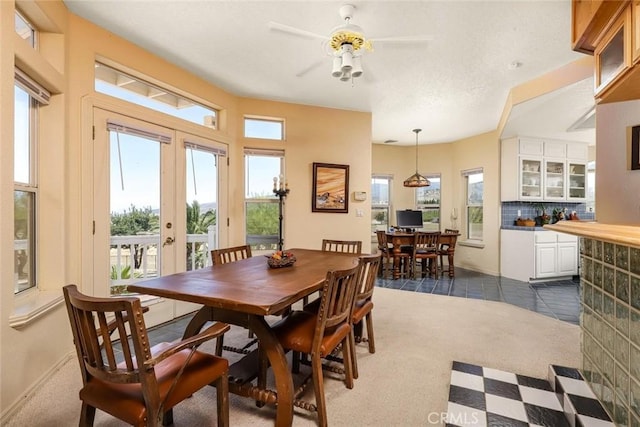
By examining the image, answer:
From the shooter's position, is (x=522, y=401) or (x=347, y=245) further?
(x=347, y=245)

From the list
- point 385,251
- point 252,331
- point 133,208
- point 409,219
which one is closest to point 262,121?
point 133,208

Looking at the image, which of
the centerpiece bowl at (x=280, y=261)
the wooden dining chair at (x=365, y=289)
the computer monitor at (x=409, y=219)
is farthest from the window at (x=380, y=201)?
the centerpiece bowl at (x=280, y=261)

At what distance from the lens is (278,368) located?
1.57 m

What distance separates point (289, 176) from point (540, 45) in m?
3.15

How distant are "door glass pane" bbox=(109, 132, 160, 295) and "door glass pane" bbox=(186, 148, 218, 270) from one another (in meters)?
0.40

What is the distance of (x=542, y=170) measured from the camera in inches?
211

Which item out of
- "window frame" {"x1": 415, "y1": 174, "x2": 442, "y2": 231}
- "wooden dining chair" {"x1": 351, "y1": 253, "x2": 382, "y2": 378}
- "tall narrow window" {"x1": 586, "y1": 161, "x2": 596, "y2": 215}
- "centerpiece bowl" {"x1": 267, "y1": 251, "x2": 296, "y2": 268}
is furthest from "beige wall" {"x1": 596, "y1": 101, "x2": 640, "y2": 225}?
"tall narrow window" {"x1": 586, "y1": 161, "x2": 596, "y2": 215}

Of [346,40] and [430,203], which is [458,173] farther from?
[346,40]

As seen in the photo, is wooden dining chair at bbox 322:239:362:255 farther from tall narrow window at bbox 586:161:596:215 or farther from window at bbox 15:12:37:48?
tall narrow window at bbox 586:161:596:215

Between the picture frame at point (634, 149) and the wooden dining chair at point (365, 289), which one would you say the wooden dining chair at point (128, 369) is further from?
the picture frame at point (634, 149)

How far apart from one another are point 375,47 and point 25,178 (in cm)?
306

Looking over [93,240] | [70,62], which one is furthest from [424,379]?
[70,62]

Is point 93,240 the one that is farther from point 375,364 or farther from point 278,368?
point 375,364

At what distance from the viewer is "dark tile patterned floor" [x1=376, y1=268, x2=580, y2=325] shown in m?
3.70
